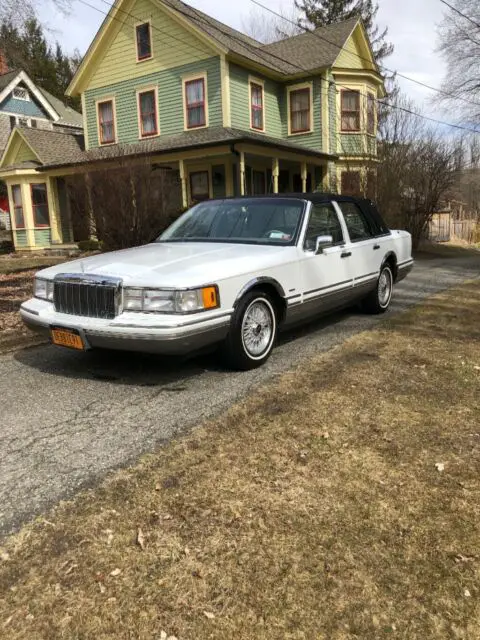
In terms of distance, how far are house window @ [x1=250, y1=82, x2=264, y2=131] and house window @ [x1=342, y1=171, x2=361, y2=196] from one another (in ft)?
15.3

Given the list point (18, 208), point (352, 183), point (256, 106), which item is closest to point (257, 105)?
point (256, 106)

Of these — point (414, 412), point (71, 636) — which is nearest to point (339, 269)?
point (414, 412)

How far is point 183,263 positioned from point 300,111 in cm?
1890

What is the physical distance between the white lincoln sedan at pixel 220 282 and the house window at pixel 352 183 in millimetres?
11361

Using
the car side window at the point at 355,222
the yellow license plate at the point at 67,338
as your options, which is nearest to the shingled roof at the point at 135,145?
the car side window at the point at 355,222

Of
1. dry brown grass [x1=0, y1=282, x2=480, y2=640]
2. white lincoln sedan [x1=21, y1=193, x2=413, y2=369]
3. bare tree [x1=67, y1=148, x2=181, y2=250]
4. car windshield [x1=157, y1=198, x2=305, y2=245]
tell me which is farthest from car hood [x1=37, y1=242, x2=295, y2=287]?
bare tree [x1=67, y1=148, x2=181, y2=250]

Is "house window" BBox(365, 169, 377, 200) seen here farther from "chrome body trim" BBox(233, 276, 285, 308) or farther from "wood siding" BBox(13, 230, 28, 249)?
"wood siding" BBox(13, 230, 28, 249)

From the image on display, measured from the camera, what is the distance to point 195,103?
770 inches

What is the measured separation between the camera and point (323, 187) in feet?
72.1

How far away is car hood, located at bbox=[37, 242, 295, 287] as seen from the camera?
4.28m

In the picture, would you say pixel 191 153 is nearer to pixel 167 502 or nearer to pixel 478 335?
pixel 478 335

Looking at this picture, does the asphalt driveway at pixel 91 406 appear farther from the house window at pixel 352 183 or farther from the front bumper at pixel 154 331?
the house window at pixel 352 183

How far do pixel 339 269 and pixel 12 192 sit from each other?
21.3 m

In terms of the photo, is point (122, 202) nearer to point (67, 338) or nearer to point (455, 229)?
point (67, 338)
